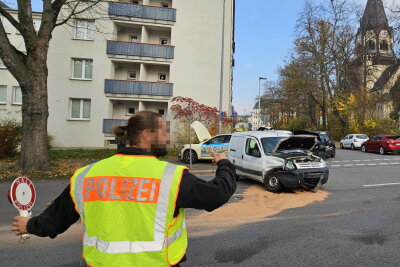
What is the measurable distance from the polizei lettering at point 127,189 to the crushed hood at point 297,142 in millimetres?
7265

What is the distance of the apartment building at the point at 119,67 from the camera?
20859 mm

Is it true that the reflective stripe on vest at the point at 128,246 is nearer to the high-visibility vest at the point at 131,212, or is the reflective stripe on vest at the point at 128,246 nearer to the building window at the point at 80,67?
the high-visibility vest at the point at 131,212

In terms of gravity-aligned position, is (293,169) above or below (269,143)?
below

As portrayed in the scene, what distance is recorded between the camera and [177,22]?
22344 millimetres

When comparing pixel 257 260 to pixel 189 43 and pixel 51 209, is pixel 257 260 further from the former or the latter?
pixel 189 43

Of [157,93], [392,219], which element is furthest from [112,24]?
[392,219]

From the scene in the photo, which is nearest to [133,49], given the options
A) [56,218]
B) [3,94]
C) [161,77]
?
[161,77]

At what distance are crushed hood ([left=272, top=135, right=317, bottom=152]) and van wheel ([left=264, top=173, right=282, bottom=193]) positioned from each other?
92cm

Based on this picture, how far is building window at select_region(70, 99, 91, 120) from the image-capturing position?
21.3 m

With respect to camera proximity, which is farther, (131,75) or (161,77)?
(161,77)

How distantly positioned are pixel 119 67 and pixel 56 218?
22.7 meters

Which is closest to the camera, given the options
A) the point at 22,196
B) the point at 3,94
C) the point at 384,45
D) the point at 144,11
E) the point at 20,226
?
the point at 20,226

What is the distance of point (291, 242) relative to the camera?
4.22m

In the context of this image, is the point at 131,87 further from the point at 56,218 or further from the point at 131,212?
the point at 131,212
